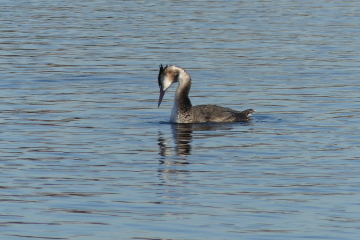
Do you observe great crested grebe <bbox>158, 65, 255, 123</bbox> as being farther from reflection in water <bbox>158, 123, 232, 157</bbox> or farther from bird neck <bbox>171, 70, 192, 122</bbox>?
reflection in water <bbox>158, 123, 232, 157</bbox>

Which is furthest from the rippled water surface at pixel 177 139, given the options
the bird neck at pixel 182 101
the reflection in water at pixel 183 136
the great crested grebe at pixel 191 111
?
the bird neck at pixel 182 101

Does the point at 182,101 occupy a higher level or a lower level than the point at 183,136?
higher

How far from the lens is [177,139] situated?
60.1 feet

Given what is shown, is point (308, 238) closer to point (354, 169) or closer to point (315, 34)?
point (354, 169)

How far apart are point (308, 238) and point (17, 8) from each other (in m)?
44.9

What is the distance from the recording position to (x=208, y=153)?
1661 cm

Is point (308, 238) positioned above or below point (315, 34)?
above

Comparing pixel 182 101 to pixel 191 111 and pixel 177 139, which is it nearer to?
pixel 191 111

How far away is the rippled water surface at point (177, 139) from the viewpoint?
11883 mm

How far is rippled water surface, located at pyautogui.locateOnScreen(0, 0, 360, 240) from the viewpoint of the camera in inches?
468

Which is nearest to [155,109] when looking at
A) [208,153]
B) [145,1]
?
[208,153]

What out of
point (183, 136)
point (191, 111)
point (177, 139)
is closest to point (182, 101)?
point (191, 111)

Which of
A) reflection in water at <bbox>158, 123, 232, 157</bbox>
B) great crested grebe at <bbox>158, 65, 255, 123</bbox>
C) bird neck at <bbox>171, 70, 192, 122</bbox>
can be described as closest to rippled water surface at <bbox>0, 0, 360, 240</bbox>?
reflection in water at <bbox>158, 123, 232, 157</bbox>

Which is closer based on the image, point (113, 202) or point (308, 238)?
point (308, 238)
